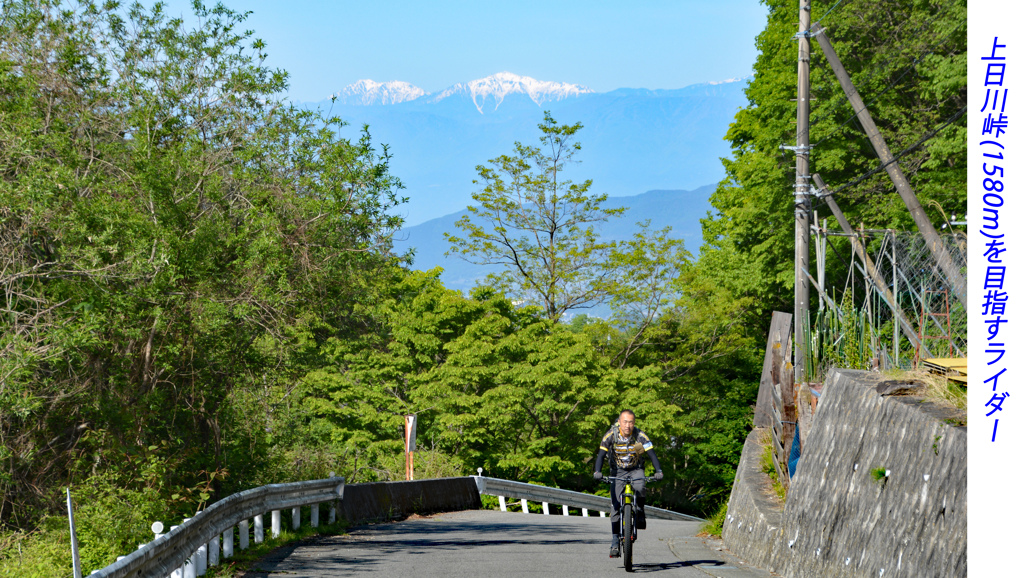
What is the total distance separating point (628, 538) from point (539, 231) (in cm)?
3354

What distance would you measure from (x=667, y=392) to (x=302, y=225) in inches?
1100

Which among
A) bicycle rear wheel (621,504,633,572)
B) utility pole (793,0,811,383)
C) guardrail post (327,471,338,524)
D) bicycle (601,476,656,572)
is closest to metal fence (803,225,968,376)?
bicycle (601,476,656,572)

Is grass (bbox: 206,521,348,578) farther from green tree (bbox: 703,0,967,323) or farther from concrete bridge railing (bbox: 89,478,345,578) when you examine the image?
green tree (bbox: 703,0,967,323)

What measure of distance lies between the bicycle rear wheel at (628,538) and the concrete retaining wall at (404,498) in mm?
7233

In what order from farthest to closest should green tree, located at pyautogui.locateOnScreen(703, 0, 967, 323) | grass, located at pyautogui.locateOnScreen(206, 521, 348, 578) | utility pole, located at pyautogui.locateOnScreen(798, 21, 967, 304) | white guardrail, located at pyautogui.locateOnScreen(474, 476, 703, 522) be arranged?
1. green tree, located at pyautogui.locateOnScreen(703, 0, 967, 323)
2. white guardrail, located at pyautogui.locateOnScreen(474, 476, 703, 522)
3. utility pole, located at pyautogui.locateOnScreen(798, 21, 967, 304)
4. grass, located at pyautogui.locateOnScreen(206, 521, 348, 578)

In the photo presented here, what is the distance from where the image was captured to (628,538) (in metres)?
10.4

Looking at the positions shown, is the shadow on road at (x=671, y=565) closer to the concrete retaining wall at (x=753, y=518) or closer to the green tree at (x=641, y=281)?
the concrete retaining wall at (x=753, y=518)

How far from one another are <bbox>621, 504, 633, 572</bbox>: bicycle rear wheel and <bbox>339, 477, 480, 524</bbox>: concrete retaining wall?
23.7 ft

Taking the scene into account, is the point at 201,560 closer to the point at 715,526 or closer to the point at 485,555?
the point at 485,555

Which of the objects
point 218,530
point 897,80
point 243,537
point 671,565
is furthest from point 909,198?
point 897,80

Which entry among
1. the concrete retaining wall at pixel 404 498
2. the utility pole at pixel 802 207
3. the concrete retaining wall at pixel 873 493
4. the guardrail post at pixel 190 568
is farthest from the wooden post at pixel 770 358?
the guardrail post at pixel 190 568

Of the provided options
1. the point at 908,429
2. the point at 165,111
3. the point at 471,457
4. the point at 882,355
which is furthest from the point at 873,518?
the point at 471,457

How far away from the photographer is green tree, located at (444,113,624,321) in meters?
42.7

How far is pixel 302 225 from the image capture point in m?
14.3
